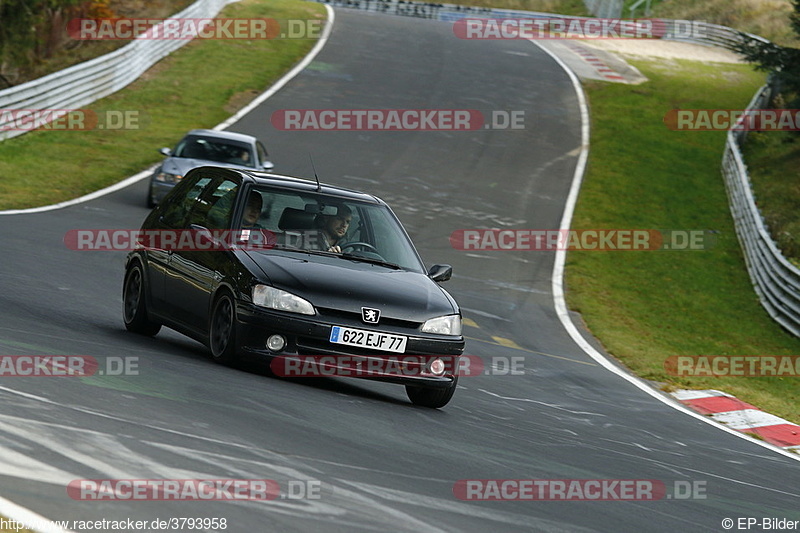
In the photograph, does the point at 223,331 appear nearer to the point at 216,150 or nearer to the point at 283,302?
the point at 283,302

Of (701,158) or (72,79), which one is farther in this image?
(701,158)

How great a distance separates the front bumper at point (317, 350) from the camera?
28.1 ft

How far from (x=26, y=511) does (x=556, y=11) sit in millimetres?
63109

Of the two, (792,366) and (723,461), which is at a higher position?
(723,461)

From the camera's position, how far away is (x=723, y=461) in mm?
9227

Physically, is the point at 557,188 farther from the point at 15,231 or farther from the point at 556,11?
the point at 556,11

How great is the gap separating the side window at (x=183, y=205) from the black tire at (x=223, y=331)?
131cm

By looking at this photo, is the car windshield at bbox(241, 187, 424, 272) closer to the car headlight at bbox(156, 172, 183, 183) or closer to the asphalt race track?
the asphalt race track

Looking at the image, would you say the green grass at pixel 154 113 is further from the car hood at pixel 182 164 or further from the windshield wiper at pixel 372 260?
the windshield wiper at pixel 372 260

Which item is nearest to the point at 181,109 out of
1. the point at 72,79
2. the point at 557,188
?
the point at 72,79

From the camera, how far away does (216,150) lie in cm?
2152

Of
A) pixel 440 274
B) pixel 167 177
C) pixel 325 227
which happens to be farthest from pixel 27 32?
pixel 440 274

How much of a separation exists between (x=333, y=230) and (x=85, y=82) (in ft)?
72.8

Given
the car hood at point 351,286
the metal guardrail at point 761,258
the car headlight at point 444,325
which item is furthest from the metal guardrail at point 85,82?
the car headlight at point 444,325
